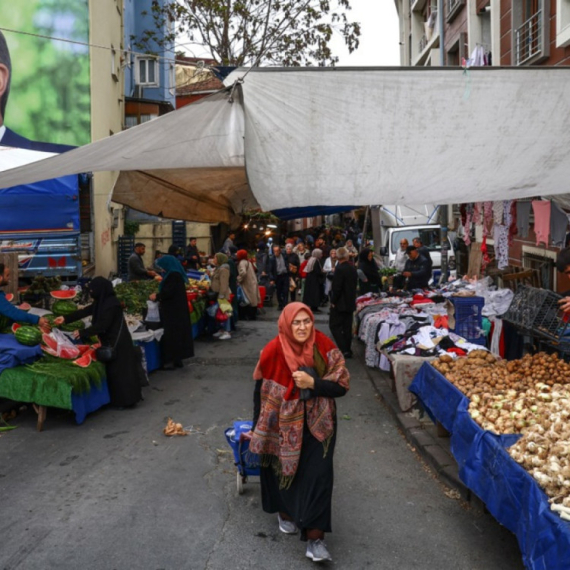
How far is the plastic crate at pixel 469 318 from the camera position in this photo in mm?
9320

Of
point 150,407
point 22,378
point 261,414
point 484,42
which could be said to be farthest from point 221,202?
point 484,42

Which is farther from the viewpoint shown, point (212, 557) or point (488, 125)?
point (488, 125)

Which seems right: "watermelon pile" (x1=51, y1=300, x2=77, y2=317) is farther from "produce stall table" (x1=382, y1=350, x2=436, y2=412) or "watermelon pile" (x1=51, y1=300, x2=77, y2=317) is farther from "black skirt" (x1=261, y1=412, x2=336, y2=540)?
"black skirt" (x1=261, y1=412, x2=336, y2=540)

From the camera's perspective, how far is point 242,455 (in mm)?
5629

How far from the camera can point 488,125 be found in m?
5.61

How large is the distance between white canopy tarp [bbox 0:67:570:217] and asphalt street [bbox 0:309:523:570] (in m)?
2.50

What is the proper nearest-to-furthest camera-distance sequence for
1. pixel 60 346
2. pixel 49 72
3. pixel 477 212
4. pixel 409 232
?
pixel 60 346, pixel 477 212, pixel 49 72, pixel 409 232

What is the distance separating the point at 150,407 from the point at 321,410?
4735 mm

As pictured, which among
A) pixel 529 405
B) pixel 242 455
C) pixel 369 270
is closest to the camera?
pixel 529 405

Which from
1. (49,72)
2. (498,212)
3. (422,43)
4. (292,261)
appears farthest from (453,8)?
(498,212)

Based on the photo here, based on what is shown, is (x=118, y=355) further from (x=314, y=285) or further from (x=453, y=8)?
(x=453, y=8)

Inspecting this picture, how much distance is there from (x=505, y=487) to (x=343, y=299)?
24.5ft

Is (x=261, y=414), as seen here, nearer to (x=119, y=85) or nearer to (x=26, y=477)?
(x=26, y=477)

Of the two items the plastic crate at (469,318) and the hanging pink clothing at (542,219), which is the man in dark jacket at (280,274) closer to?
the plastic crate at (469,318)
